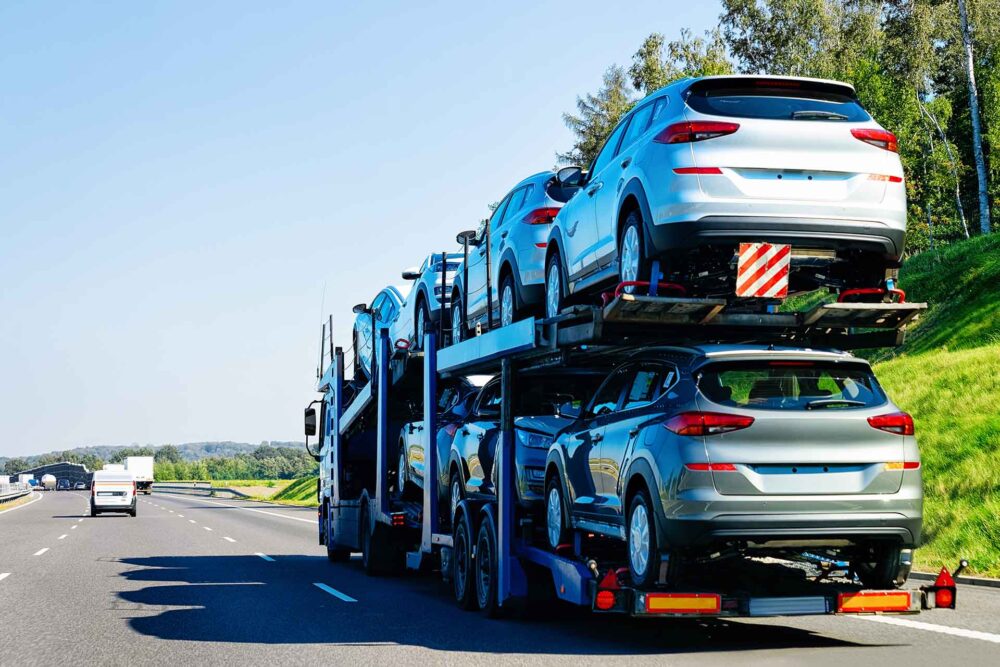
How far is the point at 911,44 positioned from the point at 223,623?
44743 millimetres

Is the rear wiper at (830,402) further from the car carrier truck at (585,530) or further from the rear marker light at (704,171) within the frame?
the rear marker light at (704,171)

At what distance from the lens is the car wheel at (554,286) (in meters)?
11.2

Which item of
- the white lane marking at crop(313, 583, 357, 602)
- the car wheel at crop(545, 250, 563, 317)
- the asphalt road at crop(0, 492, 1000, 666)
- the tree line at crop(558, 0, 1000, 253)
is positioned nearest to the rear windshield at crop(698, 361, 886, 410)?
the asphalt road at crop(0, 492, 1000, 666)

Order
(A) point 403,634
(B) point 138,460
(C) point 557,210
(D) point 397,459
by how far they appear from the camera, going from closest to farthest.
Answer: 1. (A) point 403,634
2. (C) point 557,210
3. (D) point 397,459
4. (B) point 138,460

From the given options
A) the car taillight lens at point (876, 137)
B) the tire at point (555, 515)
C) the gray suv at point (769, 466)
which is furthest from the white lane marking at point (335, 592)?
the car taillight lens at point (876, 137)

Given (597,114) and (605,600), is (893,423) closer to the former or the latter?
(605,600)

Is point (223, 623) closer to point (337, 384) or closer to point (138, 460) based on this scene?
point (337, 384)

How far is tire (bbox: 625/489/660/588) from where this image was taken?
7.76 m

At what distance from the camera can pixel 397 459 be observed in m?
16.8

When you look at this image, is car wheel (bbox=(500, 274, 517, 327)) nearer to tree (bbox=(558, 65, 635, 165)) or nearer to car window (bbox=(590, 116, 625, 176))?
car window (bbox=(590, 116, 625, 176))

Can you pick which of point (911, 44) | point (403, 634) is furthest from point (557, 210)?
point (911, 44)

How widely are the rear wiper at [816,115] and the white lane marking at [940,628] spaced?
3971 mm

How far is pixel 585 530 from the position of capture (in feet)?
30.1

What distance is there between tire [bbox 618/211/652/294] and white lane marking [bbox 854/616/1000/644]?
11.9 ft
